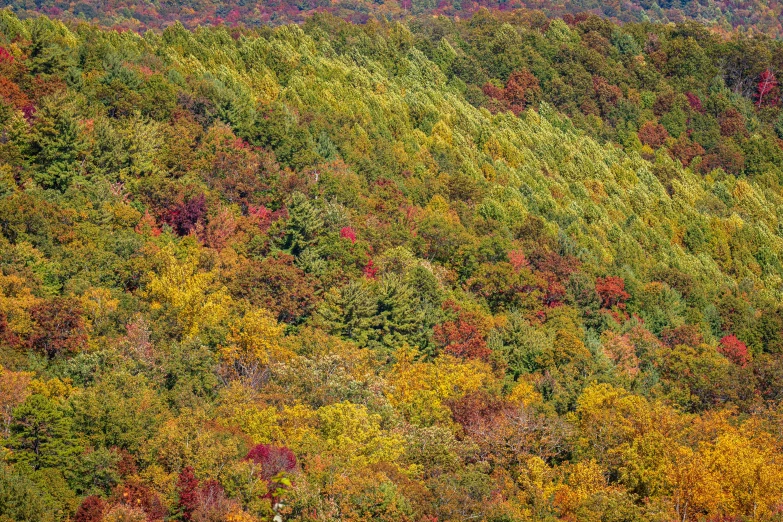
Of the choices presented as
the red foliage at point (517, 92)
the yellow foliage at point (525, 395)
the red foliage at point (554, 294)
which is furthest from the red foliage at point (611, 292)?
the red foliage at point (517, 92)

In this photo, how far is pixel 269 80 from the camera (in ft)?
452

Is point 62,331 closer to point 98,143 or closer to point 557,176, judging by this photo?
point 98,143

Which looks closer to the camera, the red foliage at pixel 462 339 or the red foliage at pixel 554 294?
the red foliage at pixel 462 339

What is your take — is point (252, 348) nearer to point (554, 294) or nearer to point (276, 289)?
point (276, 289)

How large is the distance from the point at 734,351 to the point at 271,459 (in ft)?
206

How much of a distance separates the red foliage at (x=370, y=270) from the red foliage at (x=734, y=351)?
34858 millimetres

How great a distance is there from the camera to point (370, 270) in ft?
331

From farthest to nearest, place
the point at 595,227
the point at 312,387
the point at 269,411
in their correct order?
the point at 595,227
the point at 312,387
the point at 269,411

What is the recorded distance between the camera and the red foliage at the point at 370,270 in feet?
329

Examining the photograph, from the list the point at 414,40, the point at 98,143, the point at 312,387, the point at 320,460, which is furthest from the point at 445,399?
the point at 414,40

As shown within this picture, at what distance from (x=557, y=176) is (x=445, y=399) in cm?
7389

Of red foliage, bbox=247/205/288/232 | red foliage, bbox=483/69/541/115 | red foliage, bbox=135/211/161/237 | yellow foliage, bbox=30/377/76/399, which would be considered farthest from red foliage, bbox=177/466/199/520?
red foliage, bbox=483/69/541/115

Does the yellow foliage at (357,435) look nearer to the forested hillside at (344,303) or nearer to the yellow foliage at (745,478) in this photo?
the forested hillside at (344,303)

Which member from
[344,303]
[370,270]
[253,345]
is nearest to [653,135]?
[370,270]
